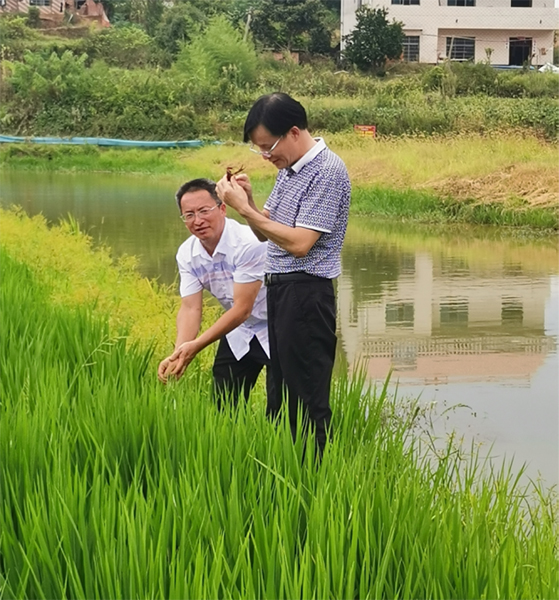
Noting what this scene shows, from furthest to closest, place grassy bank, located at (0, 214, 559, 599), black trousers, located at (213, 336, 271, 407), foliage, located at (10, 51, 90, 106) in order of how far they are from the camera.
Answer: foliage, located at (10, 51, 90, 106)
black trousers, located at (213, 336, 271, 407)
grassy bank, located at (0, 214, 559, 599)

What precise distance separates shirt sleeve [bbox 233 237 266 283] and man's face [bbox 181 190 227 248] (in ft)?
0.35

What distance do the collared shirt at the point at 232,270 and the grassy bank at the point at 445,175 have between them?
877 cm

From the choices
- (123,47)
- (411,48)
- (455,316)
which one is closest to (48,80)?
(123,47)

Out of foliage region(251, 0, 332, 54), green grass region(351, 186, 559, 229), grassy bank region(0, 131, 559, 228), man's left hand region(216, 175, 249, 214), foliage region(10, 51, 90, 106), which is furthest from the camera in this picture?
foliage region(10, 51, 90, 106)

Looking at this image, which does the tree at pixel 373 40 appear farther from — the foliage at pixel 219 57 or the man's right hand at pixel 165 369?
the man's right hand at pixel 165 369

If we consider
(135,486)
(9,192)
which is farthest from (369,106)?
(135,486)

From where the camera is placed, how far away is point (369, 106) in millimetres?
23516

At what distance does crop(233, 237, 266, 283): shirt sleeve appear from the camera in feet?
10.6

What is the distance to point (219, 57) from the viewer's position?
29.0 meters

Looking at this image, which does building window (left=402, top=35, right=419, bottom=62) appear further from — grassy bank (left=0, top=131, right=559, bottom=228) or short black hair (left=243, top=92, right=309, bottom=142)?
short black hair (left=243, top=92, right=309, bottom=142)

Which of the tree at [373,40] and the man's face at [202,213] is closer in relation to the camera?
the man's face at [202,213]

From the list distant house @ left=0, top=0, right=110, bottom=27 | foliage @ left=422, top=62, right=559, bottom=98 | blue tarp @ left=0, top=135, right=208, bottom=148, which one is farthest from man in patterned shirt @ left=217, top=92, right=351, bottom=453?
distant house @ left=0, top=0, right=110, bottom=27

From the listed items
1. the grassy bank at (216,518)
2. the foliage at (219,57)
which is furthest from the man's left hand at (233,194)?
the foliage at (219,57)

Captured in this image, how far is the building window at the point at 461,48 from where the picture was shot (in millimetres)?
26781
